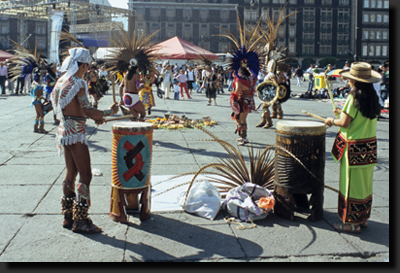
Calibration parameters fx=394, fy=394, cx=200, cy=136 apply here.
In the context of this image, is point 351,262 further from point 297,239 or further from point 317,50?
point 317,50

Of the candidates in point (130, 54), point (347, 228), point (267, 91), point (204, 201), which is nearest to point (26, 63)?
point (130, 54)

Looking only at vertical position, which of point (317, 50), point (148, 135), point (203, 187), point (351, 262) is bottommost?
point (351, 262)

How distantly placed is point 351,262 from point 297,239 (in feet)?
1.94

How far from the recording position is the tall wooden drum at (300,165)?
4.44 meters

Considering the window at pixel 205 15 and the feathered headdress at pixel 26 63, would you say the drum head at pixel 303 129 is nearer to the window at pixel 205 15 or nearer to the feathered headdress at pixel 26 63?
the feathered headdress at pixel 26 63

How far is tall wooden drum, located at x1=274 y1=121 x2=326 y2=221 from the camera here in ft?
14.6

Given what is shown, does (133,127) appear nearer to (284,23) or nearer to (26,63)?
(26,63)

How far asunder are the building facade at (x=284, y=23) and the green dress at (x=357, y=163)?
8007 centimetres

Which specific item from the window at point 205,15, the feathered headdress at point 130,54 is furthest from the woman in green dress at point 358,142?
the window at point 205,15

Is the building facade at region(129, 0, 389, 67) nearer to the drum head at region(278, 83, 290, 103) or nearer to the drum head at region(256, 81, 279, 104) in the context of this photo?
the drum head at region(278, 83, 290, 103)

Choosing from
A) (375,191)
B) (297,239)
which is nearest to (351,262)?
(297,239)

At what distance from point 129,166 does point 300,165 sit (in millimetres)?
1933

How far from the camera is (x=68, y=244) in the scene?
3898 mm

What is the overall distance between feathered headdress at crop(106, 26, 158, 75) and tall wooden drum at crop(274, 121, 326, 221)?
5.59 meters
